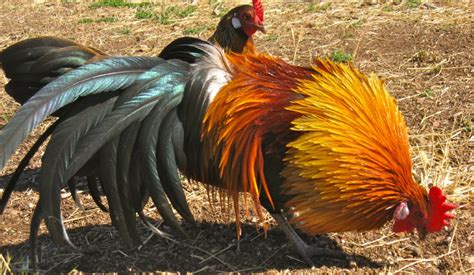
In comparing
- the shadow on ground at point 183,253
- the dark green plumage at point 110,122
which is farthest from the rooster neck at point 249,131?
the shadow on ground at point 183,253

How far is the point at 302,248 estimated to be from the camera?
3.87 meters

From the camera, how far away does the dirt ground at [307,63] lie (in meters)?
3.93

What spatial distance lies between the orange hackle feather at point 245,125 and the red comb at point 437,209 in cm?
84

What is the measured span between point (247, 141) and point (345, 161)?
0.54 meters

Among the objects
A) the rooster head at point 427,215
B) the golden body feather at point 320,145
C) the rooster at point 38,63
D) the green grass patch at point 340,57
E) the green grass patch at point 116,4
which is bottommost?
the green grass patch at point 340,57

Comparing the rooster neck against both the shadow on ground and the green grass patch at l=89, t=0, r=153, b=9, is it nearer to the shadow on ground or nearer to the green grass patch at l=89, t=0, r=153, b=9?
the shadow on ground

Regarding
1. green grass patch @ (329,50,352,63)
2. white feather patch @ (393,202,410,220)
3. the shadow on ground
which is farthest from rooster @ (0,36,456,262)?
green grass patch @ (329,50,352,63)

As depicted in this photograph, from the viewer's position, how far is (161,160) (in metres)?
3.46

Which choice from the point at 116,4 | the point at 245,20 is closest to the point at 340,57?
the point at 245,20

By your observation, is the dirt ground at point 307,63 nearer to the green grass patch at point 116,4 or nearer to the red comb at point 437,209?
the green grass patch at point 116,4

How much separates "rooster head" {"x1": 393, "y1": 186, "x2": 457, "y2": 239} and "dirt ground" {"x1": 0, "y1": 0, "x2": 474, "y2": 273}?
409 mm

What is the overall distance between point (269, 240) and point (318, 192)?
2.83ft

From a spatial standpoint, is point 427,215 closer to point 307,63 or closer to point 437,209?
point 437,209

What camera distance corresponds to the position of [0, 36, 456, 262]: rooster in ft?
10.9
